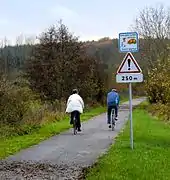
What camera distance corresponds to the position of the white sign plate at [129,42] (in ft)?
48.6

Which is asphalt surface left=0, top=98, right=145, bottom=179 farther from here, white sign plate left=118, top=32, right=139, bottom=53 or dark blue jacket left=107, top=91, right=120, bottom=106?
dark blue jacket left=107, top=91, right=120, bottom=106

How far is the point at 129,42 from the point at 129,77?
1.06 meters

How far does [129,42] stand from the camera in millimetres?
14875

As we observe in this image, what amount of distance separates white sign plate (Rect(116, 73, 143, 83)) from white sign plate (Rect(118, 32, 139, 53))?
0.75 m

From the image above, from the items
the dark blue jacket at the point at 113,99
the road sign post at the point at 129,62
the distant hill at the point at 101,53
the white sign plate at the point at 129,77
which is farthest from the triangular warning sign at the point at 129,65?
the distant hill at the point at 101,53

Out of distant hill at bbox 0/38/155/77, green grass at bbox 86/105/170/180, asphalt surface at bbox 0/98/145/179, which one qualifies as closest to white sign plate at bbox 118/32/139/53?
green grass at bbox 86/105/170/180

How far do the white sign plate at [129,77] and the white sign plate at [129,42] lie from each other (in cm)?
75

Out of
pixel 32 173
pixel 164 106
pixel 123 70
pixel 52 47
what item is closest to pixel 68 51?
pixel 52 47

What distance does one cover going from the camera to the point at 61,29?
4731 centimetres

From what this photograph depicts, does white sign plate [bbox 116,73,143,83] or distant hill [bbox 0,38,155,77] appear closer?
white sign plate [bbox 116,73,143,83]

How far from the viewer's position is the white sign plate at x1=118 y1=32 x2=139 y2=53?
48.6 ft

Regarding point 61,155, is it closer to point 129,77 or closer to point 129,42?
point 129,77

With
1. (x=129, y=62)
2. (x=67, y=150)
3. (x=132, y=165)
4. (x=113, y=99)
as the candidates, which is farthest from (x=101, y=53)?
(x=132, y=165)

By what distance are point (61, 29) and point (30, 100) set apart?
81.3ft
